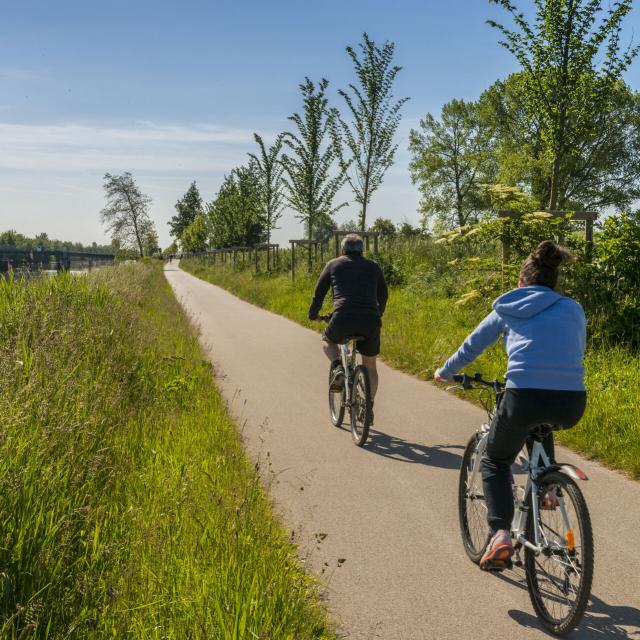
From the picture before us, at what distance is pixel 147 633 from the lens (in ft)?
9.48

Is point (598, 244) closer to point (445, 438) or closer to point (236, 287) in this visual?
point (445, 438)

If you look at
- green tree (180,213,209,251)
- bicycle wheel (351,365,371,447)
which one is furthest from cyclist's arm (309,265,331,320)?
green tree (180,213,209,251)

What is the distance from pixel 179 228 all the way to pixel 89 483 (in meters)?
123

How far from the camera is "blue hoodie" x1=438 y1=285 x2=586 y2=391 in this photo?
3.32m

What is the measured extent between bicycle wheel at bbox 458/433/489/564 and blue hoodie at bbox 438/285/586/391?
84cm

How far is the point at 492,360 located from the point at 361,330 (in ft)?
10.9

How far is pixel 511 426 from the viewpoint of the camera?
3408 millimetres

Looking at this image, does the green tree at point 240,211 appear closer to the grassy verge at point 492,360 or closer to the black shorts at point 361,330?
the grassy verge at point 492,360

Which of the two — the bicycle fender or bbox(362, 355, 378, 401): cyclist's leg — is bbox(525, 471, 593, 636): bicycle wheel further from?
bbox(362, 355, 378, 401): cyclist's leg

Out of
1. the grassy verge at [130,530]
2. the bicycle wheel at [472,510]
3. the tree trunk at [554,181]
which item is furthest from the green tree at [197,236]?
the bicycle wheel at [472,510]

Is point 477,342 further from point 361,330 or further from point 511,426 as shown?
point 361,330

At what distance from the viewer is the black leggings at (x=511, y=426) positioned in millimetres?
3320

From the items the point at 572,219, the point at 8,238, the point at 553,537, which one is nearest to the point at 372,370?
the point at 553,537

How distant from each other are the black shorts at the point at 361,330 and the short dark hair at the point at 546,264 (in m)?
3.50
